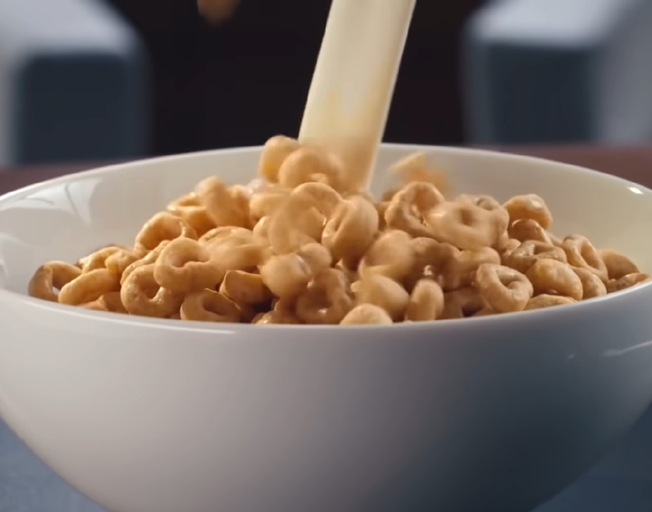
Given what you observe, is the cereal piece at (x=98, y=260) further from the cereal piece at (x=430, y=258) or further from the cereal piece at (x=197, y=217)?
the cereal piece at (x=430, y=258)

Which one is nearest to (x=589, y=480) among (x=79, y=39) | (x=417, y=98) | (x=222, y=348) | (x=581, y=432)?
(x=581, y=432)

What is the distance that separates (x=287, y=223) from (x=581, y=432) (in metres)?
0.14

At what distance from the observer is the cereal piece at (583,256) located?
1.61 feet

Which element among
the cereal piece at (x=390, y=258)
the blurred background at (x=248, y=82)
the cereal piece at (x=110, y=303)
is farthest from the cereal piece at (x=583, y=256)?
the blurred background at (x=248, y=82)

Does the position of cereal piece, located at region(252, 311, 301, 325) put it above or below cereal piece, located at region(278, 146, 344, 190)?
below

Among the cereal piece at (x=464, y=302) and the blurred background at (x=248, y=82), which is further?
the blurred background at (x=248, y=82)

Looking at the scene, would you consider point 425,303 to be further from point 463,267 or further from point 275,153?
point 275,153

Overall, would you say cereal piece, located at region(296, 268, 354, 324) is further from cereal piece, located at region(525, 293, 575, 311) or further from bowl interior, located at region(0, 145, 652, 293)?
bowl interior, located at region(0, 145, 652, 293)

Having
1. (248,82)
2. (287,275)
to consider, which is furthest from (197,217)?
(248,82)

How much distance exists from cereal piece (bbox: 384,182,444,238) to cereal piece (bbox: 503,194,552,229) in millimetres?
60

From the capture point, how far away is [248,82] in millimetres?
2014

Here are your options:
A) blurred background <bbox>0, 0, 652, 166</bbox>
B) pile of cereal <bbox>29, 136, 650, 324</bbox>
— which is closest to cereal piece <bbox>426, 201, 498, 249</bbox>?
pile of cereal <bbox>29, 136, 650, 324</bbox>

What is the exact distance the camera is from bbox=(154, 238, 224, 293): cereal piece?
422 mm

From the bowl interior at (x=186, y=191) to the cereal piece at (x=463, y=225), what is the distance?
13 centimetres
